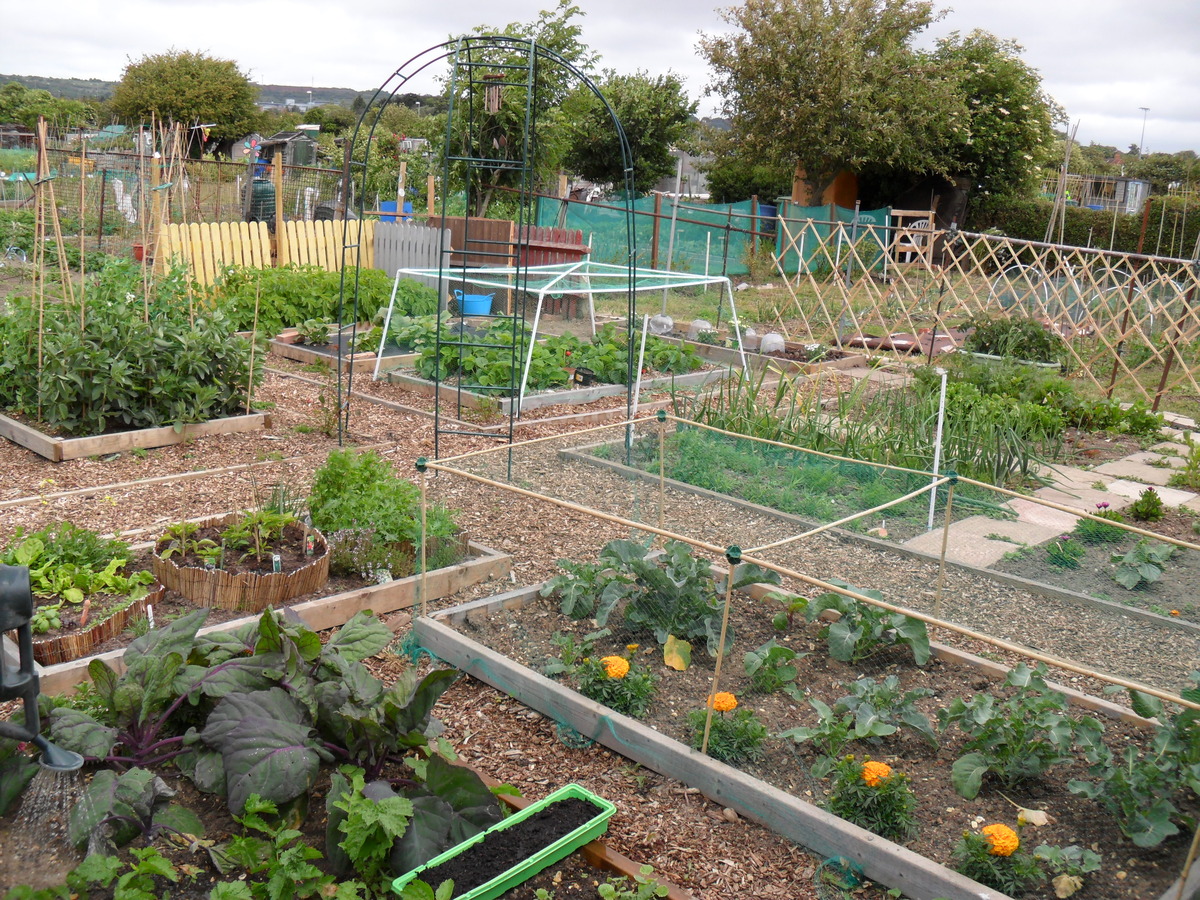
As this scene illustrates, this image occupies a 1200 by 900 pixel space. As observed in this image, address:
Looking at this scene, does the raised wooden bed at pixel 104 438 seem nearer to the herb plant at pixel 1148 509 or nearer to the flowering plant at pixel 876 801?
the flowering plant at pixel 876 801

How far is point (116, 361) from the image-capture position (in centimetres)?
607

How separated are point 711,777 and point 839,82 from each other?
61.0ft

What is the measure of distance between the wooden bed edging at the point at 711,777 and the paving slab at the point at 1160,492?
15.0 feet

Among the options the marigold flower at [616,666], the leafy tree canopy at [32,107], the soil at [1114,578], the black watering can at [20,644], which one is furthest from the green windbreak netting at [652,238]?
the leafy tree canopy at [32,107]

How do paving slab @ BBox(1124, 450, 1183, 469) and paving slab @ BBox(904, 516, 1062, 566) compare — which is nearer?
paving slab @ BBox(904, 516, 1062, 566)

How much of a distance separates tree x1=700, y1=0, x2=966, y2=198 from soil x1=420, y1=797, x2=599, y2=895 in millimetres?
18667

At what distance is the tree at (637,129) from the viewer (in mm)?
24953

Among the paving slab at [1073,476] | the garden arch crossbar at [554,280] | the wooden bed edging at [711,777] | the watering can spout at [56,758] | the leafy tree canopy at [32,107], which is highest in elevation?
the leafy tree canopy at [32,107]

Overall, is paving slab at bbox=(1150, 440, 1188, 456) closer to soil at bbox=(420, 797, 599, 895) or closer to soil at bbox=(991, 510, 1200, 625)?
soil at bbox=(991, 510, 1200, 625)

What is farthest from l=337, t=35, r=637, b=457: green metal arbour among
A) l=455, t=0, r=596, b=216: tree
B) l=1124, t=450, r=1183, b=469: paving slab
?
l=1124, t=450, r=1183, b=469: paving slab

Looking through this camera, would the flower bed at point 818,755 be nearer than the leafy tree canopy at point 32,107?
Yes

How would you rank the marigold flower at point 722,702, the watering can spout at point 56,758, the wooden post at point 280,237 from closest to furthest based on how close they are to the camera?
the watering can spout at point 56,758
the marigold flower at point 722,702
the wooden post at point 280,237

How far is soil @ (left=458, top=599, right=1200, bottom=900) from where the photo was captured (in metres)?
2.61

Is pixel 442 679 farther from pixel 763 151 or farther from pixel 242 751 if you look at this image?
pixel 763 151
